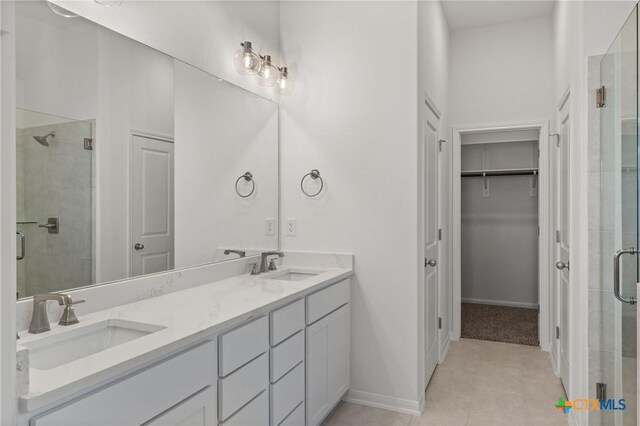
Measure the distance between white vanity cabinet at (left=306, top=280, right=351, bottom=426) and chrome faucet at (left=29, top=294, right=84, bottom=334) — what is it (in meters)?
1.09

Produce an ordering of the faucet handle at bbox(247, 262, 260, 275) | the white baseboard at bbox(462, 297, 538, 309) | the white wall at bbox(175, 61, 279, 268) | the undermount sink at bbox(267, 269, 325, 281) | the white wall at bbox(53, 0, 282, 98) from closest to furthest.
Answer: the white wall at bbox(53, 0, 282, 98) → the white wall at bbox(175, 61, 279, 268) → the faucet handle at bbox(247, 262, 260, 275) → the undermount sink at bbox(267, 269, 325, 281) → the white baseboard at bbox(462, 297, 538, 309)

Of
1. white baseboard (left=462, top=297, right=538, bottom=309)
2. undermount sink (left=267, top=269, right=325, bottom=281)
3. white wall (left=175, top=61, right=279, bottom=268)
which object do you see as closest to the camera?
white wall (left=175, top=61, right=279, bottom=268)

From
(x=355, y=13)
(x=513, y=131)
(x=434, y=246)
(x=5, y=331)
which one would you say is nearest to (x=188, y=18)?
(x=355, y=13)

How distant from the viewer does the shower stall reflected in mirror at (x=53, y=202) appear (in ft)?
4.81

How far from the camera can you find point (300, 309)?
214cm

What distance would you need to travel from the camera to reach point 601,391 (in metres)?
2.12

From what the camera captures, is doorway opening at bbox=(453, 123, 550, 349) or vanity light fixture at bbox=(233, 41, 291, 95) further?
doorway opening at bbox=(453, 123, 550, 349)

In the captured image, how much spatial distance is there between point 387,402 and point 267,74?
2.27 m

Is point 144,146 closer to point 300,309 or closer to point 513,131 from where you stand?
point 300,309

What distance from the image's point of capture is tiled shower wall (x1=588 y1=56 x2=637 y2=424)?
69.9 inches

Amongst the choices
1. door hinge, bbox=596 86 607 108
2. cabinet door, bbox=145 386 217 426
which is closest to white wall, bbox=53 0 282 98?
cabinet door, bbox=145 386 217 426

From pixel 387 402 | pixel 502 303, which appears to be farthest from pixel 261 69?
pixel 502 303

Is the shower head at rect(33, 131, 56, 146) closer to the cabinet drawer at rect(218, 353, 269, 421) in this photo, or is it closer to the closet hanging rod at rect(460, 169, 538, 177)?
the cabinet drawer at rect(218, 353, 269, 421)

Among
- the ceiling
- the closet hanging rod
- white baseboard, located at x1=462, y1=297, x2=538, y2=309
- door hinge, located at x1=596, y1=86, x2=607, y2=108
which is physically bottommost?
white baseboard, located at x1=462, y1=297, x2=538, y2=309
